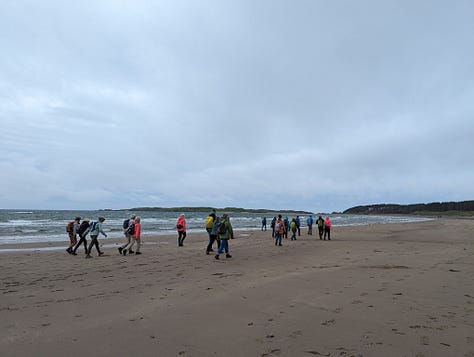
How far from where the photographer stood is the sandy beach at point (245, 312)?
13.1 ft

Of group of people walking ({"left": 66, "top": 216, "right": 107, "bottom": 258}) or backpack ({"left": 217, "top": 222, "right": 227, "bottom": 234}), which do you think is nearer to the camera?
backpack ({"left": 217, "top": 222, "right": 227, "bottom": 234})

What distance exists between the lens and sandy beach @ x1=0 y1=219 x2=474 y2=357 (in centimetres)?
398

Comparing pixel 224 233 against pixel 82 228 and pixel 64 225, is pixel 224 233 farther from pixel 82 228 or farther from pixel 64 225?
pixel 64 225

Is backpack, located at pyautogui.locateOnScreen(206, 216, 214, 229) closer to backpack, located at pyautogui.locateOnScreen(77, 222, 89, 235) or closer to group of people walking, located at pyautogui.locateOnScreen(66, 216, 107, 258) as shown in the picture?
group of people walking, located at pyautogui.locateOnScreen(66, 216, 107, 258)

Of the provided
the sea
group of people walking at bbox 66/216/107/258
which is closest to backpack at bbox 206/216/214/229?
group of people walking at bbox 66/216/107/258

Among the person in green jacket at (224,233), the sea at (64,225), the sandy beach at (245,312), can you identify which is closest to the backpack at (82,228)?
the sandy beach at (245,312)

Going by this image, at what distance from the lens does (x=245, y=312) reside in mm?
5293

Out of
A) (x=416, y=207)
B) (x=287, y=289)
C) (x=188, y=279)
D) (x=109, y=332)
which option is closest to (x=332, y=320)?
(x=287, y=289)

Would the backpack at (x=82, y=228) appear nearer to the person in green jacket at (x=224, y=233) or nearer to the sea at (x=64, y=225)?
the person in green jacket at (x=224, y=233)

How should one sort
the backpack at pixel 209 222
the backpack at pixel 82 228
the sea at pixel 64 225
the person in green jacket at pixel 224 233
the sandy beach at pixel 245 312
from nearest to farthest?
1. the sandy beach at pixel 245 312
2. the person in green jacket at pixel 224 233
3. the backpack at pixel 82 228
4. the backpack at pixel 209 222
5. the sea at pixel 64 225

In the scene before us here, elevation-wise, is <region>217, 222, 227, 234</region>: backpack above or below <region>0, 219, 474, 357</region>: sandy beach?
above

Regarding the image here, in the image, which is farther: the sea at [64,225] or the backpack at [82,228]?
the sea at [64,225]

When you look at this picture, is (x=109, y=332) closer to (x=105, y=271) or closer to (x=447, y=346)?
(x=447, y=346)

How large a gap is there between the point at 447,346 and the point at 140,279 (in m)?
7.19
